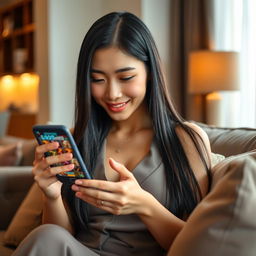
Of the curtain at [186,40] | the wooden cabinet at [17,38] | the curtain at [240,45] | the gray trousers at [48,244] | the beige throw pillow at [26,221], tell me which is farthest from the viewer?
the wooden cabinet at [17,38]

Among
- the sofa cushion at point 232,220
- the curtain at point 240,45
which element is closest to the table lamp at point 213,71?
the curtain at point 240,45

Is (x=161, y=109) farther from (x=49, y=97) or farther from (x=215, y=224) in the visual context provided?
(x=49, y=97)

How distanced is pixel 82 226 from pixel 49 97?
3348 millimetres

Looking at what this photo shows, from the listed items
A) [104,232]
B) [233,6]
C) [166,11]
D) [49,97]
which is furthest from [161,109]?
[49,97]

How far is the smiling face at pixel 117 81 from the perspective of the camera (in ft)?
4.54

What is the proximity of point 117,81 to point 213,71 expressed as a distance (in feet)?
7.18

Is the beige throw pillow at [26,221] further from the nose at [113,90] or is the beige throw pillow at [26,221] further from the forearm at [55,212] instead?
the nose at [113,90]

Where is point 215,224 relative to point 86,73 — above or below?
below

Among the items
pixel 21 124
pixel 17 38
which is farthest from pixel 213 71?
pixel 17 38

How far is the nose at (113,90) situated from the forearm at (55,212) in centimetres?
34

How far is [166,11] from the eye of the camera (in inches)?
166

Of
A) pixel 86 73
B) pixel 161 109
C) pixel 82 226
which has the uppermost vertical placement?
pixel 86 73

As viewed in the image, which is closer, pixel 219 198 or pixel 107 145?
pixel 219 198

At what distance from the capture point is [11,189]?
2.24 m
